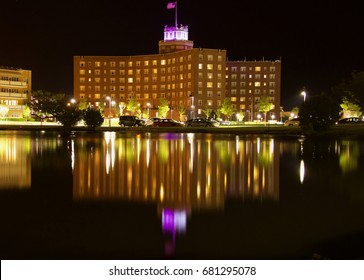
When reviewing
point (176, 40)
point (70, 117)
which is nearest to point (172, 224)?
point (70, 117)

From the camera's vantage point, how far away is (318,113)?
47.4 meters

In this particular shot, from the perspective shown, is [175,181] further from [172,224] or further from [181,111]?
[181,111]

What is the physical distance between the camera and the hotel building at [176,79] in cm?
12988

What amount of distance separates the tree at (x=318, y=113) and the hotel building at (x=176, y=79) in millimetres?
78046

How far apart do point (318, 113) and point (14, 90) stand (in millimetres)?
94793

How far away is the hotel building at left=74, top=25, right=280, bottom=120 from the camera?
130 metres

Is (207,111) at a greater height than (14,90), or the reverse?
(14,90)

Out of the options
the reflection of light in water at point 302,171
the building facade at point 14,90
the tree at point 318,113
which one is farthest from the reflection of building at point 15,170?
the building facade at point 14,90

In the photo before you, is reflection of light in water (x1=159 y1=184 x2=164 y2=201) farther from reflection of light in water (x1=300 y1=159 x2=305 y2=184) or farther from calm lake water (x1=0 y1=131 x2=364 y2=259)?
reflection of light in water (x1=300 y1=159 x2=305 y2=184)

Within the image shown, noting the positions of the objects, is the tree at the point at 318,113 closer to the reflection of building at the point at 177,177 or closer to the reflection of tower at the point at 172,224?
the reflection of building at the point at 177,177

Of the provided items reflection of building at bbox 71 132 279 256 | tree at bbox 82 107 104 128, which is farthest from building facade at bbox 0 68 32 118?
reflection of building at bbox 71 132 279 256

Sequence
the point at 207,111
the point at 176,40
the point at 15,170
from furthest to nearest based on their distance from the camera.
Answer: the point at 176,40 < the point at 207,111 < the point at 15,170

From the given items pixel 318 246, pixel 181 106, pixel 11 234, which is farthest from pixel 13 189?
pixel 181 106

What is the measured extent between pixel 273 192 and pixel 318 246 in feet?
18.9
